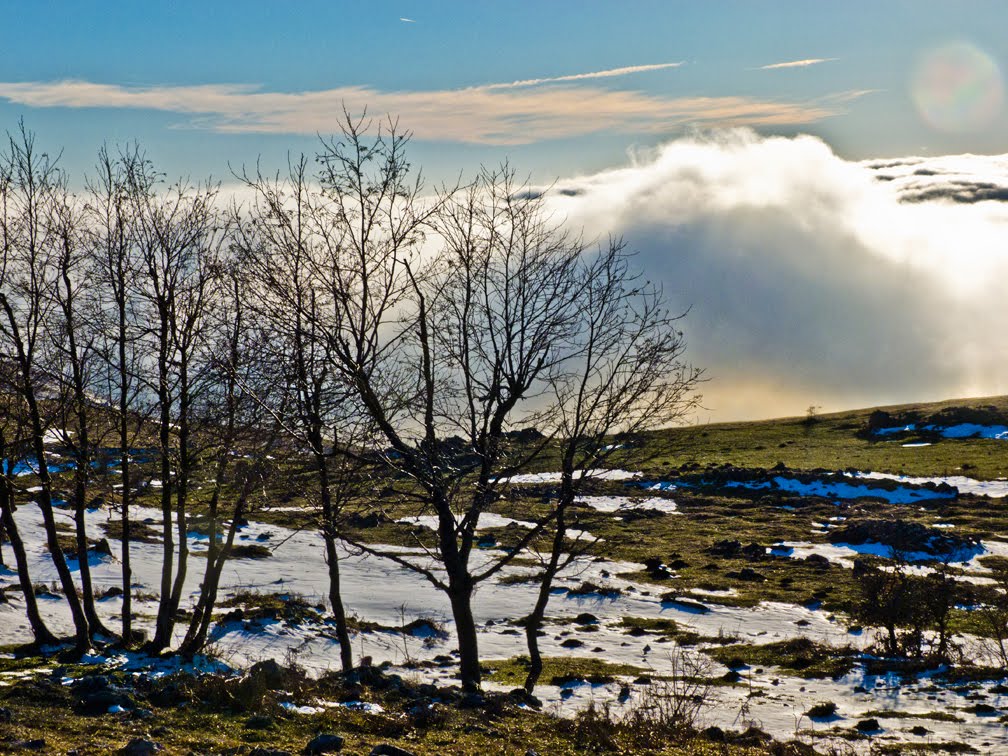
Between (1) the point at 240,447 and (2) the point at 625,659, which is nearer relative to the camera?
(1) the point at 240,447

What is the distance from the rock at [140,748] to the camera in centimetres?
783

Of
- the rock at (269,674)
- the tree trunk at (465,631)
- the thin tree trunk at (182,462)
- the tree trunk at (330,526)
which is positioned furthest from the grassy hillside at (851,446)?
the rock at (269,674)

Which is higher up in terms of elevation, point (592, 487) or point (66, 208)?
point (66, 208)

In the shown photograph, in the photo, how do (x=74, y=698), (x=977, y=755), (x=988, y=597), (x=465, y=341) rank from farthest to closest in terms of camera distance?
1. (x=988, y=597)
2. (x=465, y=341)
3. (x=977, y=755)
4. (x=74, y=698)

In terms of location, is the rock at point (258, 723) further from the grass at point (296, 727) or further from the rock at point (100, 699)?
the rock at point (100, 699)

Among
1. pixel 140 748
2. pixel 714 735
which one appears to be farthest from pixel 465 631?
pixel 140 748

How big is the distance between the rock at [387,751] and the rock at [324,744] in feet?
1.35

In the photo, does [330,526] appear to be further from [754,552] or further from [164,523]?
[754,552]

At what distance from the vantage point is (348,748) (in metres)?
9.07

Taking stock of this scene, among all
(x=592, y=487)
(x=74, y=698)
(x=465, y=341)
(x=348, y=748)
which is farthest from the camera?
(x=592, y=487)

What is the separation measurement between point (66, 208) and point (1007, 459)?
287ft

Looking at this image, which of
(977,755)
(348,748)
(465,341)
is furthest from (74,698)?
(977,755)

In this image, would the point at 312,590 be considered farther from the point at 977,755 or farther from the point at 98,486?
the point at 977,755

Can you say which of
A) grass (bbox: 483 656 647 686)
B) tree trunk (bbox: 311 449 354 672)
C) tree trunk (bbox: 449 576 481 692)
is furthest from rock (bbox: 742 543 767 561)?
tree trunk (bbox: 449 576 481 692)
